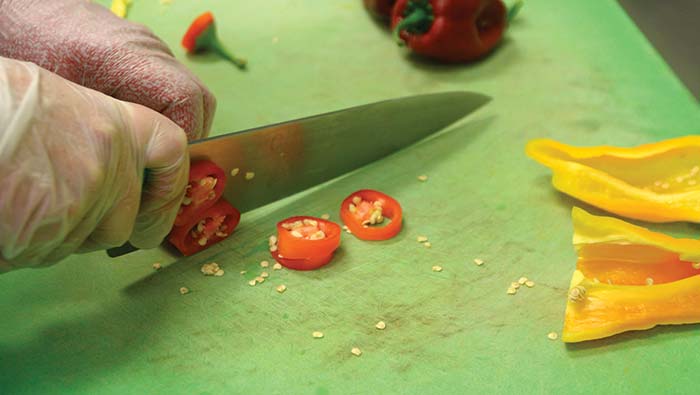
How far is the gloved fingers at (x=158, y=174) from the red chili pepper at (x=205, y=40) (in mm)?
843

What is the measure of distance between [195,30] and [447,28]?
0.73 m

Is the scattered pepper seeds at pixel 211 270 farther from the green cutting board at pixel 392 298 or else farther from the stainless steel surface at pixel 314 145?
the stainless steel surface at pixel 314 145

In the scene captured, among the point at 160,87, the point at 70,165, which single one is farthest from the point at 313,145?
the point at 70,165

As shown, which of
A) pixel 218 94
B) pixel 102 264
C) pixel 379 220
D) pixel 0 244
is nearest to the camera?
pixel 0 244

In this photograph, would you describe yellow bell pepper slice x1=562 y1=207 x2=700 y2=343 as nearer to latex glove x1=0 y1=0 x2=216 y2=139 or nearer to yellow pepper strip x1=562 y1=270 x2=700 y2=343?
yellow pepper strip x1=562 y1=270 x2=700 y2=343

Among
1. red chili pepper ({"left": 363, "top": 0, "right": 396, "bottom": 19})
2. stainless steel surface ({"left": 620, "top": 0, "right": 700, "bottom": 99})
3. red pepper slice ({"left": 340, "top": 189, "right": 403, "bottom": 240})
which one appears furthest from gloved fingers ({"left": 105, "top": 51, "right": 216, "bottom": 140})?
stainless steel surface ({"left": 620, "top": 0, "right": 700, "bottom": 99})

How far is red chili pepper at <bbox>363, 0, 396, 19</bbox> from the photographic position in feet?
7.42

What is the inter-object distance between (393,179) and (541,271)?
42cm

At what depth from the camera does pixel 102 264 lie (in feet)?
4.73

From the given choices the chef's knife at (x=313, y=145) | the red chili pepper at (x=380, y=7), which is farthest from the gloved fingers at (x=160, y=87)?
the red chili pepper at (x=380, y=7)

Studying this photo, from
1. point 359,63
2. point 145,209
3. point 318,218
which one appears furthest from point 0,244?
point 359,63

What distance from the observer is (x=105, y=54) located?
1.51 m

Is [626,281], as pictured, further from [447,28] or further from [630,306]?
[447,28]

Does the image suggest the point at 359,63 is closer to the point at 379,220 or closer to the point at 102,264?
the point at 379,220
